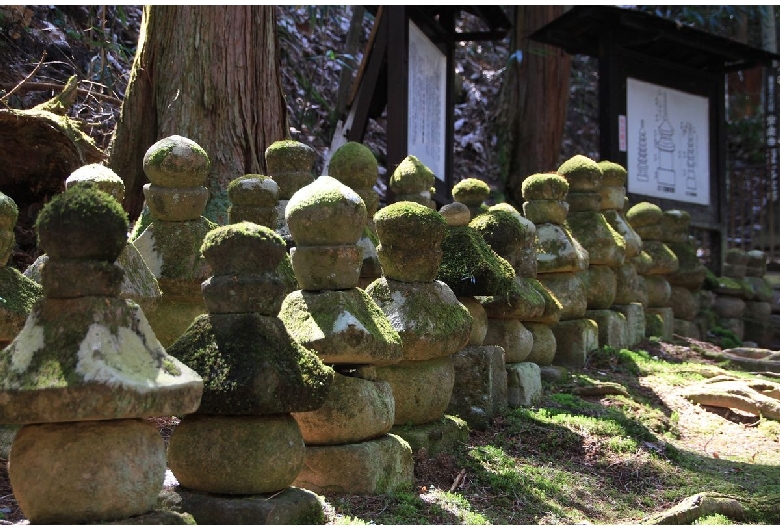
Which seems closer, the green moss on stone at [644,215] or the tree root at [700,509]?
the tree root at [700,509]

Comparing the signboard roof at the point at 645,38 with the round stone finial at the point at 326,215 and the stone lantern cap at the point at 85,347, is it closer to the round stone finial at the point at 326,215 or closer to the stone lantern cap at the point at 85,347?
the round stone finial at the point at 326,215

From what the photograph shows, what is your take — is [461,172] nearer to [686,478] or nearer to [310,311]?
[686,478]

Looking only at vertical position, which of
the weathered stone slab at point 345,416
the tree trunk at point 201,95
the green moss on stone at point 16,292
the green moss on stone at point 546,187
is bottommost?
the weathered stone slab at point 345,416

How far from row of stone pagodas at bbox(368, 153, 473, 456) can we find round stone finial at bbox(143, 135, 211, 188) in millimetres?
917

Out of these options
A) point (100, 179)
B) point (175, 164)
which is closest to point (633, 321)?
point (175, 164)

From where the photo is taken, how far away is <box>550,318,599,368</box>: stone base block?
729 cm

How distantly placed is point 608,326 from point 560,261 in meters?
1.15

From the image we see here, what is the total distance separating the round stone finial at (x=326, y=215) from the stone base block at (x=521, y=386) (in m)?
2.30

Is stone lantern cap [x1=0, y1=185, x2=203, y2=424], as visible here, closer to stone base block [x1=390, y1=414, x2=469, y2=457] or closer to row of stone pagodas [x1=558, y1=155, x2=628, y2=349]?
stone base block [x1=390, y1=414, x2=469, y2=457]

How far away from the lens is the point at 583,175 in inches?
318

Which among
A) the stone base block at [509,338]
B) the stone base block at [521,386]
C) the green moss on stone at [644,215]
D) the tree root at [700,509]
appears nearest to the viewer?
the tree root at [700,509]

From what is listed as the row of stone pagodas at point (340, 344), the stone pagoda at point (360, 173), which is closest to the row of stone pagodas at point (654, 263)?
the stone pagoda at point (360, 173)

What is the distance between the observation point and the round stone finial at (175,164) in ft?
14.7

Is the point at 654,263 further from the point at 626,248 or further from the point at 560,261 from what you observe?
the point at 560,261
